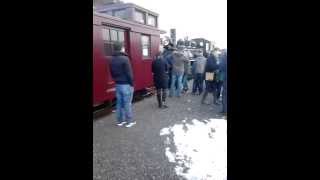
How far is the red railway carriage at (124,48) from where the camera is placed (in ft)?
21.6

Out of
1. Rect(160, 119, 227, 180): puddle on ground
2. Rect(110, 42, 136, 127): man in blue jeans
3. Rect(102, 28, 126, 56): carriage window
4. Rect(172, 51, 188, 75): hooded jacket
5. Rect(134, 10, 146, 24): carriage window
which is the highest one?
Rect(134, 10, 146, 24): carriage window

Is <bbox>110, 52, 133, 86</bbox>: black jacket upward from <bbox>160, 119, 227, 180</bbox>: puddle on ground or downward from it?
upward

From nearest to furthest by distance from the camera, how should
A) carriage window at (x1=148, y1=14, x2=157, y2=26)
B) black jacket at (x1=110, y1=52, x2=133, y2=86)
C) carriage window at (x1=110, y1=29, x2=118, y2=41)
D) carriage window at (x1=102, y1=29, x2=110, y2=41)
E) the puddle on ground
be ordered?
the puddle on ground
black jacket at (x1=110, y1=52, x2=133, y2=86)
carriage window at (x1=102, y1=29, x2=110, y2=41)
carriage window at (x1=110, y1=29, x2=118, y2=41)
carriage window at (x1=148, y1=14, x2=157, y2=26)

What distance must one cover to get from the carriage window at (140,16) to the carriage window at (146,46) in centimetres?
54

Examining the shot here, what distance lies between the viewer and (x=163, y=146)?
188 inches

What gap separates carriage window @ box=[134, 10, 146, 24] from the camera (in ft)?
29.7

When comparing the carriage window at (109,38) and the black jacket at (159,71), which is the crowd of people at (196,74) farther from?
the carriage window at (109,38)

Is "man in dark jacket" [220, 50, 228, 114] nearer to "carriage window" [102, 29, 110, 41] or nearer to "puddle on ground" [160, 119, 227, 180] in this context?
"puddle on ground" [160, 119, 227, 180]

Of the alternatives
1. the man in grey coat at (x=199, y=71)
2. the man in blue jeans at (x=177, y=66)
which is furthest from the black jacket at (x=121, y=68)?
the man in grey coat at (x=199, y=71)

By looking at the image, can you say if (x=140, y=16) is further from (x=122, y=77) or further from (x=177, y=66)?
(x=122, y=77)

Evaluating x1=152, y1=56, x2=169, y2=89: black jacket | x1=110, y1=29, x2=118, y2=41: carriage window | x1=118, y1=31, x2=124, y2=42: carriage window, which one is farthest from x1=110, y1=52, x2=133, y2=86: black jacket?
x1=118, y1=31, x2=124, y2=42: carriage window

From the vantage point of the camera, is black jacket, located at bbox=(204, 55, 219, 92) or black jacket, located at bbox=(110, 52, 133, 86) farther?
black jacket, located at bbox=(204, 55, 219, 92)
